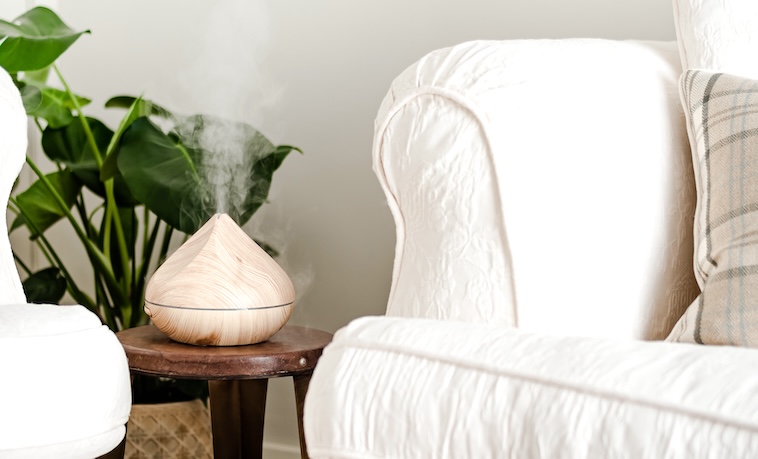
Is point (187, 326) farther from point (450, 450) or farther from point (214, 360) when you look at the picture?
point (450, 450)

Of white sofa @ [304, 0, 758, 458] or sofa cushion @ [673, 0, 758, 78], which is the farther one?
sofa cushion @ [673, 0, 758, 78]

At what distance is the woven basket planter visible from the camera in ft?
5.24

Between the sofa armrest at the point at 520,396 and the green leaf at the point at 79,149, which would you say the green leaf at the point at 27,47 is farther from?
the sofa armrest at the point at 520,396

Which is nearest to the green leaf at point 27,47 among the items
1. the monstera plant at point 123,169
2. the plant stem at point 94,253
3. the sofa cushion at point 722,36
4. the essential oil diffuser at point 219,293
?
the monstera plant at point 123,169

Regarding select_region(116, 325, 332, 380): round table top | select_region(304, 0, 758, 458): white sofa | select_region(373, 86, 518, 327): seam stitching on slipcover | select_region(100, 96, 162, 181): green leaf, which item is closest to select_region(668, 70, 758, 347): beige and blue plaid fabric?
select_region(304, 0, 758, 458): white sofa

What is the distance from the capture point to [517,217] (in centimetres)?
90

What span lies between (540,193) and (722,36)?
1.05 ft

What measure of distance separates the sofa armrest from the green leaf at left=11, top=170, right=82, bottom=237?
1.20 meters

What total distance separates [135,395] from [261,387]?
14.2 inches

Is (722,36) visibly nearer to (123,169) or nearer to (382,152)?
(382,152)

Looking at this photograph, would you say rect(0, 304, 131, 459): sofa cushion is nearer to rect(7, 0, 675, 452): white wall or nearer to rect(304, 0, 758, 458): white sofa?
rect(304, 0, 758, 458): white sofa

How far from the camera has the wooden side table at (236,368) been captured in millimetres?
1104

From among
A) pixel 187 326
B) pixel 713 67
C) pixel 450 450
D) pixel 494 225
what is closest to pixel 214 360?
pixel 187 326

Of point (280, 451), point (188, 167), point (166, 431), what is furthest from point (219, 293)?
point (280, 451)
